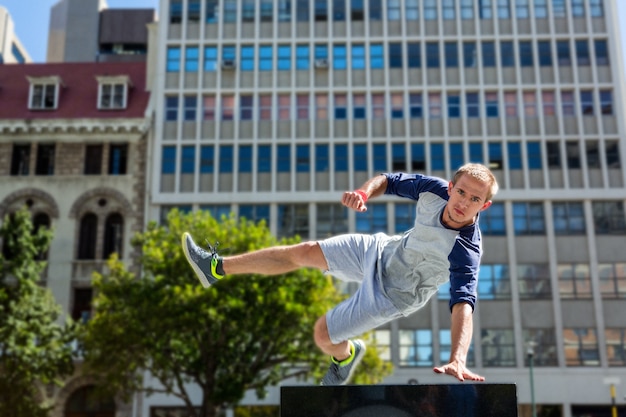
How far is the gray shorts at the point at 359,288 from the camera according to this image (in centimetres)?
778

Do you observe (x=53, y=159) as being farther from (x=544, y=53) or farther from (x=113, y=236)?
(x=544, y=53)

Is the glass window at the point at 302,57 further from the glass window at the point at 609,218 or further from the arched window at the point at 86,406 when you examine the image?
the arched window at the point at 86,406

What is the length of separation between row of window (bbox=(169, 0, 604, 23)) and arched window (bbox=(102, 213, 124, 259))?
13.6m

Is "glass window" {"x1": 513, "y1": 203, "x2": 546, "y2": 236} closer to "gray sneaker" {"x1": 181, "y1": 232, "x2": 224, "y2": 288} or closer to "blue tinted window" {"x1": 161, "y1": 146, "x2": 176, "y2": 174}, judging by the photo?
"blue tinted window" {"x1": 161, "y1": 146, "x2": 176, "y2": 174}

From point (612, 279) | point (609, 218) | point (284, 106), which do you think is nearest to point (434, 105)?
point (284, 106)

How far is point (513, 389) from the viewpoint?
6.42 metres

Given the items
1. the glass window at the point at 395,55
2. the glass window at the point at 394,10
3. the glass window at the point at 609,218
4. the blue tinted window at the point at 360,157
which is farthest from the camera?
the glass window at the point at 394,10

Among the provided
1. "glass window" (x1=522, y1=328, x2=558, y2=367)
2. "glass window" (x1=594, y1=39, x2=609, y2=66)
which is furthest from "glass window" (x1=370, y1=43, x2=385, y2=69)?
"glass window" (x1=522, y1=328, x2=558, y2=367)

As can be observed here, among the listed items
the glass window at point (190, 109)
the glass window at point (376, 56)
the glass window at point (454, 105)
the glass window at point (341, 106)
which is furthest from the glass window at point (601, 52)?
the glass window at point (190, 109)

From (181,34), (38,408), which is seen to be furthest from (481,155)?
(38,408)

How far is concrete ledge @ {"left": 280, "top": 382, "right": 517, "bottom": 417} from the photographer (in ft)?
20.9

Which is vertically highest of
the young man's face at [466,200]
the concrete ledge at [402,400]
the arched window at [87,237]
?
the arched window at [87,237]

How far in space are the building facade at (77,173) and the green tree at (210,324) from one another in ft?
40.5

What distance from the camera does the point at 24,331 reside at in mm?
32250
